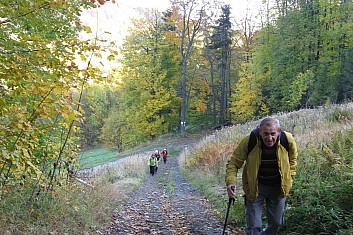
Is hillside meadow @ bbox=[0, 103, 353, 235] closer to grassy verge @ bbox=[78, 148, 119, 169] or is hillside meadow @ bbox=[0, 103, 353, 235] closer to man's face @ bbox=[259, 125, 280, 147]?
man's face @ bbox=[259, 125, 280, 147]

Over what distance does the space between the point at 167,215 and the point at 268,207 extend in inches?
155

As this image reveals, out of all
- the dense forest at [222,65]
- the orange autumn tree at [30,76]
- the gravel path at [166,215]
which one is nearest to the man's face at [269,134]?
the orange autumn tree at [30,76]

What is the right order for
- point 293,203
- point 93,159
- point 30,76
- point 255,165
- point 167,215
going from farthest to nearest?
point 93,159 → point 167,215 → point 293,203 → point 30,76 → point 255,165

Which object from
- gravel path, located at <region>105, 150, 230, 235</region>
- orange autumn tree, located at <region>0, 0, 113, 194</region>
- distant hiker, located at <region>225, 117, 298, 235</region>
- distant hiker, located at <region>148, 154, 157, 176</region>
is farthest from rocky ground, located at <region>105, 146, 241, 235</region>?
distant hiker, located at <region>148, 154, 157, 176</region>

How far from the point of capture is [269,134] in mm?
4023

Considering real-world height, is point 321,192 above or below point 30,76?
below

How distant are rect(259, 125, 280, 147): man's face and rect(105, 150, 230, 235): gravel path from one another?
9.52ft

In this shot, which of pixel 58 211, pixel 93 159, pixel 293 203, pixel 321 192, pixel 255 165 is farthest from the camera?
pixel 93 159

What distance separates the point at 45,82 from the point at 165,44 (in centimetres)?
3198

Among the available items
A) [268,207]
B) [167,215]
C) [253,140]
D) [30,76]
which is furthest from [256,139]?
[167,215]

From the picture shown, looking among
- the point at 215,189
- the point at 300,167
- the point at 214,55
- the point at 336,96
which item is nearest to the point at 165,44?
the point at 214,55

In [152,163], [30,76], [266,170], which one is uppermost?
[30,76]

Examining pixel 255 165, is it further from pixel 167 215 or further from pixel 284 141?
pixel 167 215

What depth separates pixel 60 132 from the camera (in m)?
6.43
